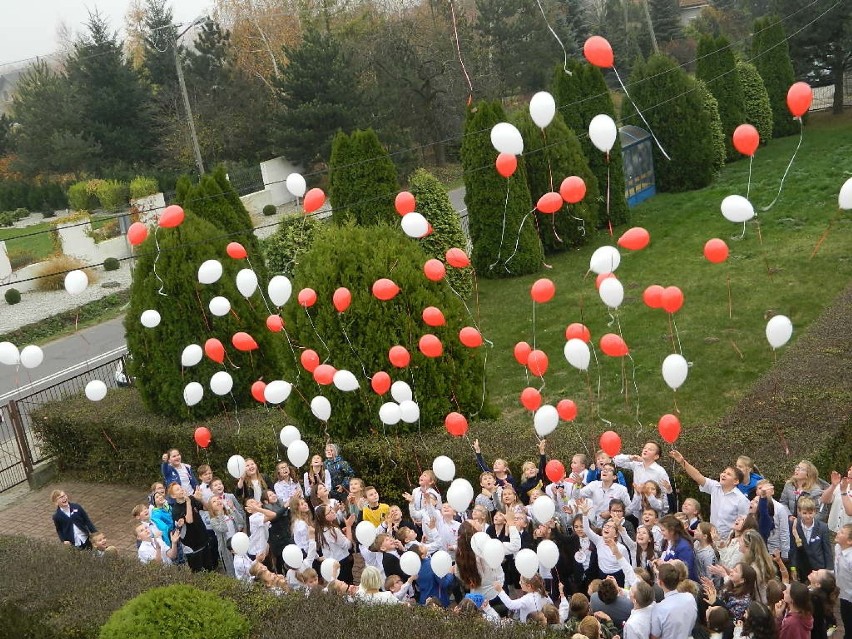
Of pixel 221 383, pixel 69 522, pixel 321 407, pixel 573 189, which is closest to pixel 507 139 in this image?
pixel 573 189

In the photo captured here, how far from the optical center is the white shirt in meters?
6.73

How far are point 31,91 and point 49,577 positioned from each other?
4034 cm

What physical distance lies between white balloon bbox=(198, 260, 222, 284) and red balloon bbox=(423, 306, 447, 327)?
2.69 metres

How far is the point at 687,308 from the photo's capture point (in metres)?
14.6

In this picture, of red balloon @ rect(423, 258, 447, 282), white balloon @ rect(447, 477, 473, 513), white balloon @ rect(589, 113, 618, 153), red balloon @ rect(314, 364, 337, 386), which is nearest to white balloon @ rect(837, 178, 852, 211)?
white balloon @ rect(589, 113, 618, 153)

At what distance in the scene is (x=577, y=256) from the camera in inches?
746

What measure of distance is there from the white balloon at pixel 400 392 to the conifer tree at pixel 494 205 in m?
9.56

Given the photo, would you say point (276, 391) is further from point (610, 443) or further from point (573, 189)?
point (573, 189)

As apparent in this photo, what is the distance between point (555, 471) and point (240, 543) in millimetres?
2874

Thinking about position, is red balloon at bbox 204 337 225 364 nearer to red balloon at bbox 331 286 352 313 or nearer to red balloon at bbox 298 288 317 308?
red balloon at bbox 298 288 317 308

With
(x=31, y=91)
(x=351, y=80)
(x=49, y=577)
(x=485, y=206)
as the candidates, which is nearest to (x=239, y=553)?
(x=49, y=577)

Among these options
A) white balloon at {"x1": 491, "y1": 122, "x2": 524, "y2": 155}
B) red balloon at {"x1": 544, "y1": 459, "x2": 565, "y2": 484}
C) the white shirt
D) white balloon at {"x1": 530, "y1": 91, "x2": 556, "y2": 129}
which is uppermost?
white balloon at {"x1": 530, "y1": 91, "x2": 556, "y2": 129}

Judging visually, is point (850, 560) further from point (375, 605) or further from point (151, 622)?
point (151, 622)

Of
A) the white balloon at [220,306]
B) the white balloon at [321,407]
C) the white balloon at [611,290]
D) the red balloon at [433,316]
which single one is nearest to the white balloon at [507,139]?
the white balloon at [611,290]
